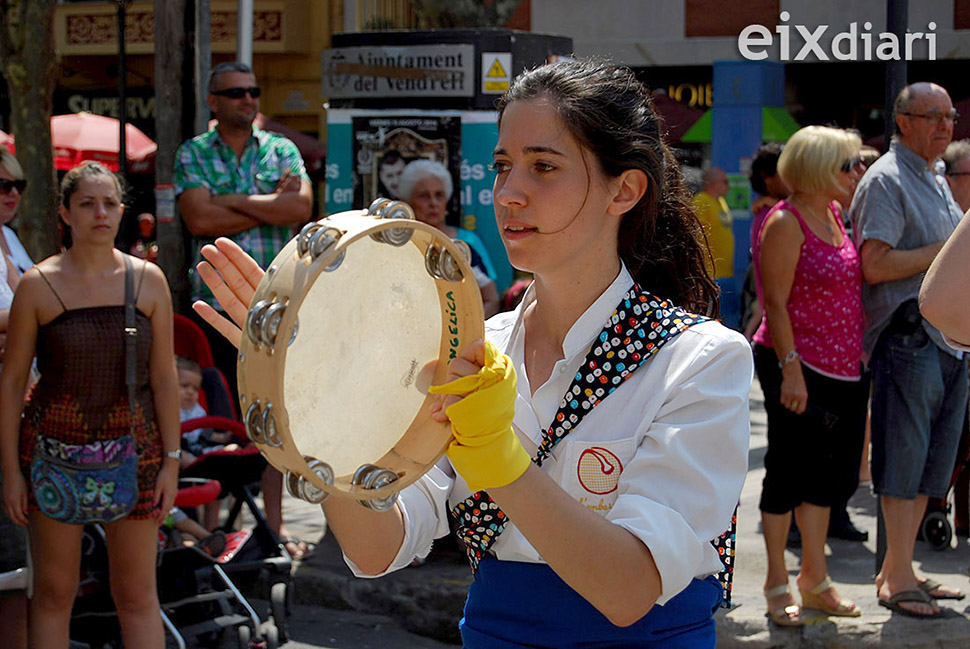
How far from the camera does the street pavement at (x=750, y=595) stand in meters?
4.81

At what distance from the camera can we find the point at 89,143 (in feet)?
46.1

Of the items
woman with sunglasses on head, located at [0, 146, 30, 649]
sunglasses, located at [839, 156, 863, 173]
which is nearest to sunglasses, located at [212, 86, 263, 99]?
woman with sunglasses on head, located at [0, 146, 30, 649]

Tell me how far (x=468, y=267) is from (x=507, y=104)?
0.46 m

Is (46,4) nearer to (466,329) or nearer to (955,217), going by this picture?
Result: (955,217)

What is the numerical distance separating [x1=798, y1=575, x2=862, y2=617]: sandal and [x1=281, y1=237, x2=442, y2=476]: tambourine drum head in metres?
3.51

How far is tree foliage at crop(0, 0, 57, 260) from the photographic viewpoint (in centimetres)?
714

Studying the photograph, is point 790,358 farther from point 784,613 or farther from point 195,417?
point 195,417

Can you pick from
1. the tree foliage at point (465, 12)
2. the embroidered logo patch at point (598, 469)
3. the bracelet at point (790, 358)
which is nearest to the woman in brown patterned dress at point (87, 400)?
the bracelet at point (790, 358)

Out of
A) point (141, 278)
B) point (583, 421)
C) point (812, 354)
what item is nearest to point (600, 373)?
point (583, 421)

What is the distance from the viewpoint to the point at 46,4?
740 centimetres

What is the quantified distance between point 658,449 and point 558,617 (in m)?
0.34

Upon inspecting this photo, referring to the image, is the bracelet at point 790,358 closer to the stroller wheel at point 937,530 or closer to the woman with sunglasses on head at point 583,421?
the stroller wheel at point 937,530

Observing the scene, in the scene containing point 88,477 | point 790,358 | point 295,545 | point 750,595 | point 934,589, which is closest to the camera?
point 88,477

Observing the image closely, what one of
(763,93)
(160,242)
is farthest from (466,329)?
(763,93)
